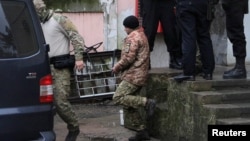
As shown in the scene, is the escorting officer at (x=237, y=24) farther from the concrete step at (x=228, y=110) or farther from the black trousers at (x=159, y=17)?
the black trousers at (x=159, y=17)

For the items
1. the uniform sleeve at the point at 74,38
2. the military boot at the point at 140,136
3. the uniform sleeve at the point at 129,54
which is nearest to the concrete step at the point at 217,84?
the uniform sleeve at the point at 129,54

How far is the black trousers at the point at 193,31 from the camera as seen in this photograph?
250 inches

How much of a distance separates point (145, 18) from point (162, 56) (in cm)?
279

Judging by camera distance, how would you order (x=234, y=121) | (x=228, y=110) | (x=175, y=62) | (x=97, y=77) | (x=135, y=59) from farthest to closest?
1. (x=97, y=77)
2. (x=175, y=62)
3. (x=135, y=59)
4. (x=228, y=110)
5. (x=234, y=121)

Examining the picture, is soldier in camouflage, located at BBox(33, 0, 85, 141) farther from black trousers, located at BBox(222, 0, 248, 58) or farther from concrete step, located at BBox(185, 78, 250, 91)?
black trousers, located at BBox(222, 0, 248, 58)

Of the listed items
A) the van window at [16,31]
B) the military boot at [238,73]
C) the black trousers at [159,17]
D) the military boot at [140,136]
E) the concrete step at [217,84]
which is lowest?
the military boot at [140,136]

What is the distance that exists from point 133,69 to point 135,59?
0.45 ft

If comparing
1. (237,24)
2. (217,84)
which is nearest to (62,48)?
(217,84)

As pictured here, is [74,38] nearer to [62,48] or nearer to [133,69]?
[62,48]

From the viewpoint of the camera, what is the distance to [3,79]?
4.92 metres

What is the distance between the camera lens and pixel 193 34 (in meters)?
6.38

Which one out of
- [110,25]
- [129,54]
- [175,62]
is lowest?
[175,62]

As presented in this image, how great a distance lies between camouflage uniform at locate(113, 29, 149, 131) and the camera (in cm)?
680

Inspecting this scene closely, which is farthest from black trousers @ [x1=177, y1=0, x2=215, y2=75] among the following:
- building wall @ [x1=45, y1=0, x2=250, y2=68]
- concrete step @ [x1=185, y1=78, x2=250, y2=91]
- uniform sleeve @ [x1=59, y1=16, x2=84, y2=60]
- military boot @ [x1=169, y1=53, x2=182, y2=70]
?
building wall @ [x1=45, y1=0, x2=250, y2=68]
